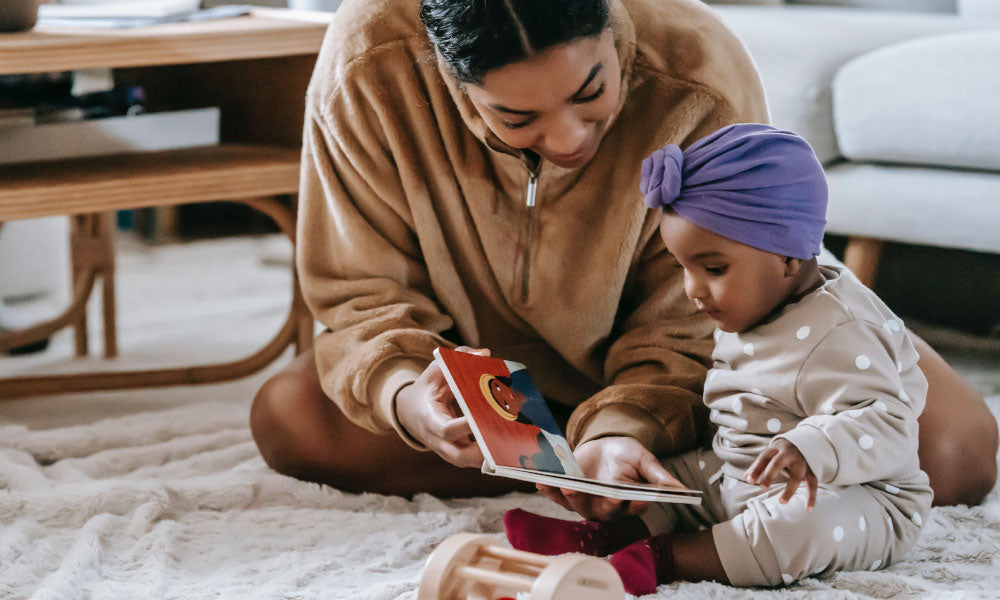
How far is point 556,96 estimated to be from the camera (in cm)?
94

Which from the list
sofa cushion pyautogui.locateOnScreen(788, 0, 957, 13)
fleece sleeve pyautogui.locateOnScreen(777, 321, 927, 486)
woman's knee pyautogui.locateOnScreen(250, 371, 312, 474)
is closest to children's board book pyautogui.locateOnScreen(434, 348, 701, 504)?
fleece sleeve pyautogui.locateOnScreen(777, 321, 927, 486)

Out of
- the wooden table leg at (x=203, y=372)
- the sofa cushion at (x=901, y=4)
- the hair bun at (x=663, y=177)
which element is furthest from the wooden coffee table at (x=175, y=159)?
the sofa cushion at (x=901, y=4)

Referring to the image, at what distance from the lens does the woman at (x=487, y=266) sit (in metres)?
1.11

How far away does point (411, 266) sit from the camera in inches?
48.8

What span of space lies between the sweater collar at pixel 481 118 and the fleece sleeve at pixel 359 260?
0.11m

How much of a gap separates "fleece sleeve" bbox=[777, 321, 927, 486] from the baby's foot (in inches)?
8.9

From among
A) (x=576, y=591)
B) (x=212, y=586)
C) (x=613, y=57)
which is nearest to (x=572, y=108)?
(x=613, y=57)

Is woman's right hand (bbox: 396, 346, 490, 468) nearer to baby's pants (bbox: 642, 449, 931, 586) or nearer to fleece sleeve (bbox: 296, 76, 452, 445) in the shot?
fleece sleeve (bbox: 296, 76, 452, 445)

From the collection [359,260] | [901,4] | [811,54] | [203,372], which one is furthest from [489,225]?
[901,4]

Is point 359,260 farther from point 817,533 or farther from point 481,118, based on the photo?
point 817,533

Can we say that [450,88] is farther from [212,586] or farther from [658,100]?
[212,586]

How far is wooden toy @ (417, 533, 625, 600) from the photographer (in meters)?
0.78

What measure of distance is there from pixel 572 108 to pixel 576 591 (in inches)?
16.2

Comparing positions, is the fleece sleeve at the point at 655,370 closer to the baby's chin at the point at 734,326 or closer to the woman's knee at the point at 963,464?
the baby's chin at the point at 734,326
